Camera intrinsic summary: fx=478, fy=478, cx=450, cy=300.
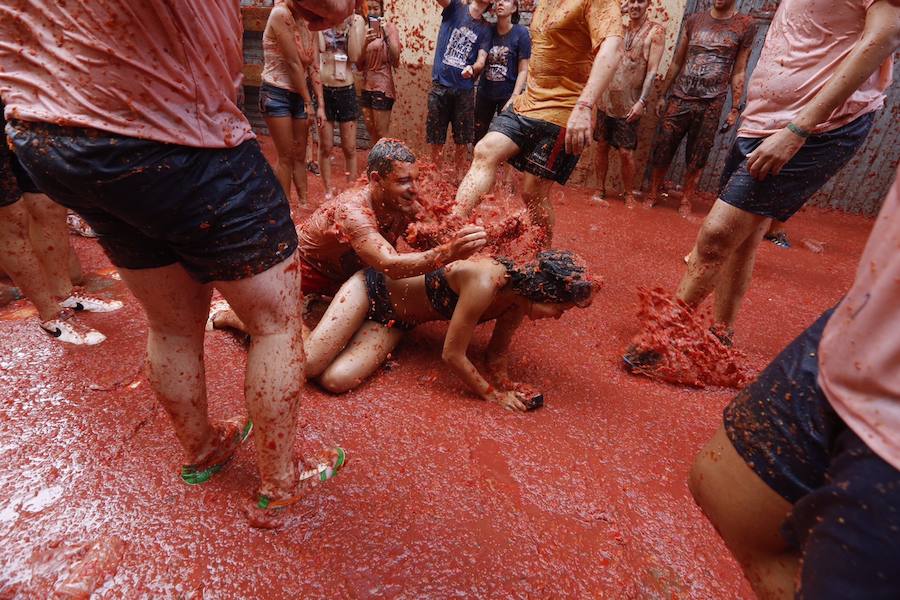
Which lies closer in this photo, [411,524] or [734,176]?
[411,524]

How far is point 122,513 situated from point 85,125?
47.7 inches

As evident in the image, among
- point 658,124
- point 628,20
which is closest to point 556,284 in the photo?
point 628,20

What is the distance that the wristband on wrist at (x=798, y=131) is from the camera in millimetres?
2031

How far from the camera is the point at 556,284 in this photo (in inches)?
81.7

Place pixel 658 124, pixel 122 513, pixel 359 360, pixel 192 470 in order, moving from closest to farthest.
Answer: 1. pixel 122 513
2. pixel 192 470
3. pixel 359 360
4. pixel 658 124

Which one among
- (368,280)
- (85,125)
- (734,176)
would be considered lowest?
(368,280)

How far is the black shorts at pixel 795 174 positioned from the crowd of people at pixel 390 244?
1cm

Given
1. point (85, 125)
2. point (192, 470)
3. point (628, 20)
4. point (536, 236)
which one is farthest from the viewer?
point (628, 20)

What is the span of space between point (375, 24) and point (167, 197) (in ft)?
16.9

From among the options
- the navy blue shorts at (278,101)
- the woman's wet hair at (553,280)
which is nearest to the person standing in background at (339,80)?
the navy blue shorts at (278,101)

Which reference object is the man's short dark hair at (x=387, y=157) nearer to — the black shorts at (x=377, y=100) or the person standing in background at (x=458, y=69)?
the person standing in background at (x=458, y=69)

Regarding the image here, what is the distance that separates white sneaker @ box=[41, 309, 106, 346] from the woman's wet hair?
6.88 feet

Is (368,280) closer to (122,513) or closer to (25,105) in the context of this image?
(122,513)

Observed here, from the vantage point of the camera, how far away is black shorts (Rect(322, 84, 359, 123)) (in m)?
5.07
